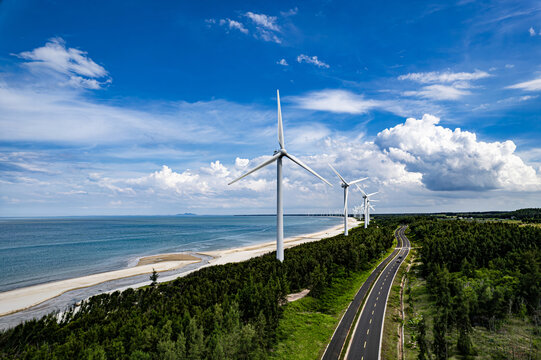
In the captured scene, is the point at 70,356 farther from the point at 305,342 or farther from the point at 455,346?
the point at 455,346

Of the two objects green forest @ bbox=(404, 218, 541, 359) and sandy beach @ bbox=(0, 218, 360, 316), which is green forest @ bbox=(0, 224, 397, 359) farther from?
green forest @ bbox=(404, 218, 541, 359)

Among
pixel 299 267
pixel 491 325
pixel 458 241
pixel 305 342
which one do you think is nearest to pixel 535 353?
pixel 491 325

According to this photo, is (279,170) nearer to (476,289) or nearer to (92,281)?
(476,289)

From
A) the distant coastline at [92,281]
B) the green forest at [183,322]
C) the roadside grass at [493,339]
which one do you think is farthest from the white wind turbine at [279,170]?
the distant coastline at [92,281]

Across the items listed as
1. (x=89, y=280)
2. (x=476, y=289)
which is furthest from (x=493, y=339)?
(x=89, y=280)

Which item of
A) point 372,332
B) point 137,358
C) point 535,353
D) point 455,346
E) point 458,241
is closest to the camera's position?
point 137,358

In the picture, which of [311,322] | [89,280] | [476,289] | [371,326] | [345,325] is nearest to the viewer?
[371,326]

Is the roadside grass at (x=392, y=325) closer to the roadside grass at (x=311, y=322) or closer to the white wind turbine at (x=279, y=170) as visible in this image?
the roadside grass at (x=311, y=322)
